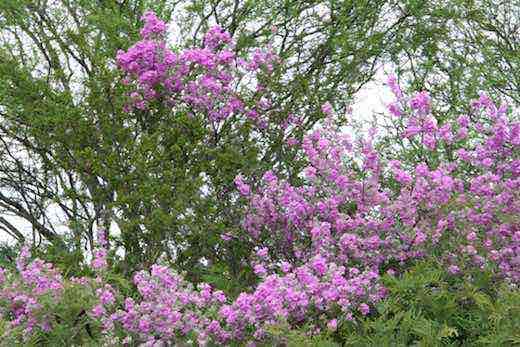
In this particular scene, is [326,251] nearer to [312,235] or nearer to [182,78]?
[312,235]

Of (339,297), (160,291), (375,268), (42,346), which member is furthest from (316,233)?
(42,346)

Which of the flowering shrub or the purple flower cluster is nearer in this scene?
the flowering shrub

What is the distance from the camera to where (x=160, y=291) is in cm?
539

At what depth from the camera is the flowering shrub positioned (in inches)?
215

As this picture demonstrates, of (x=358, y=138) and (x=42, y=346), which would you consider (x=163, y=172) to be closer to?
(x=358, y=138)

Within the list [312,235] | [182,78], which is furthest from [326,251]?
[182,78]

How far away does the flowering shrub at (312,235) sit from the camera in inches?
215

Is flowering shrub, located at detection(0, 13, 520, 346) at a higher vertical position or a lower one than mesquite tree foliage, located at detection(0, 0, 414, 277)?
lower

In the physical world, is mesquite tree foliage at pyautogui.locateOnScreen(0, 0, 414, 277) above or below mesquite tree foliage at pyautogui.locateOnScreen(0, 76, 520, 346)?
above

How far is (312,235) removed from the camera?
22.4 feet

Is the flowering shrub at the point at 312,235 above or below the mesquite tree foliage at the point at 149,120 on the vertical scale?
below

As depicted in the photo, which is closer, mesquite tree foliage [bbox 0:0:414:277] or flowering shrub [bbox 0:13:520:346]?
flowering shrub [bbox 0:13:520:346]

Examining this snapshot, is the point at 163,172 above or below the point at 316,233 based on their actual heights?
above

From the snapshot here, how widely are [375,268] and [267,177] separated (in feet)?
4.47
